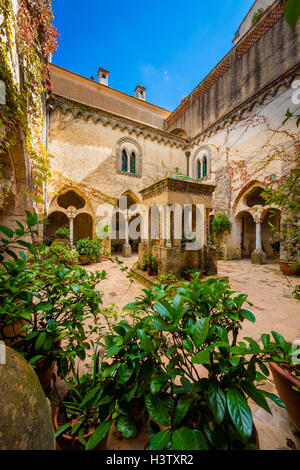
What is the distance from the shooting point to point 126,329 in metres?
1.09

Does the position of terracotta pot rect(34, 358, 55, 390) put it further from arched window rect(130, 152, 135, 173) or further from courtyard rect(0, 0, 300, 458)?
arched window rect(130, 152, 135, 173)

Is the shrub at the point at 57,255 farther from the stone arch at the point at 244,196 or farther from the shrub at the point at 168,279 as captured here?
the stone arch at the point at 244,196

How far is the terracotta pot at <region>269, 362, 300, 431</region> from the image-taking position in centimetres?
121

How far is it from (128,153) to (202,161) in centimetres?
468

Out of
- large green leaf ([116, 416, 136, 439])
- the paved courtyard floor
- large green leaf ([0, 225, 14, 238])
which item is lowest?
the paved courtyard floor

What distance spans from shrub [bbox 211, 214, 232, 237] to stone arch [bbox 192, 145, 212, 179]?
294cm

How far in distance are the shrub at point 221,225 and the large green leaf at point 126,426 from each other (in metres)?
9.02

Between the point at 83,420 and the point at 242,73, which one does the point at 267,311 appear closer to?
the point at 83,420

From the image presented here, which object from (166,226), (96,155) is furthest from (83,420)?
(96,155)

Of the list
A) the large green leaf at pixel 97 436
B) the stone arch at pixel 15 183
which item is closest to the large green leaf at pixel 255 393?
the large green leaf at pixel 97 436

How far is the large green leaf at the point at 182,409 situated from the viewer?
80 cm

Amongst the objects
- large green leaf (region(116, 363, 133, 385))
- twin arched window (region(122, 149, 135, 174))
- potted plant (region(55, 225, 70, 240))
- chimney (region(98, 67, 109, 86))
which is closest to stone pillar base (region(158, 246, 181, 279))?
potted plant (region(55, 225, 70, 240))

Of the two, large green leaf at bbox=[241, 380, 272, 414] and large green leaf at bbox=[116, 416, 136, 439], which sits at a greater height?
large green leaf at bbox=[241, 380, 272, 414]

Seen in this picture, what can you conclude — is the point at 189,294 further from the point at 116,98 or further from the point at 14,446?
the point at 116,98
